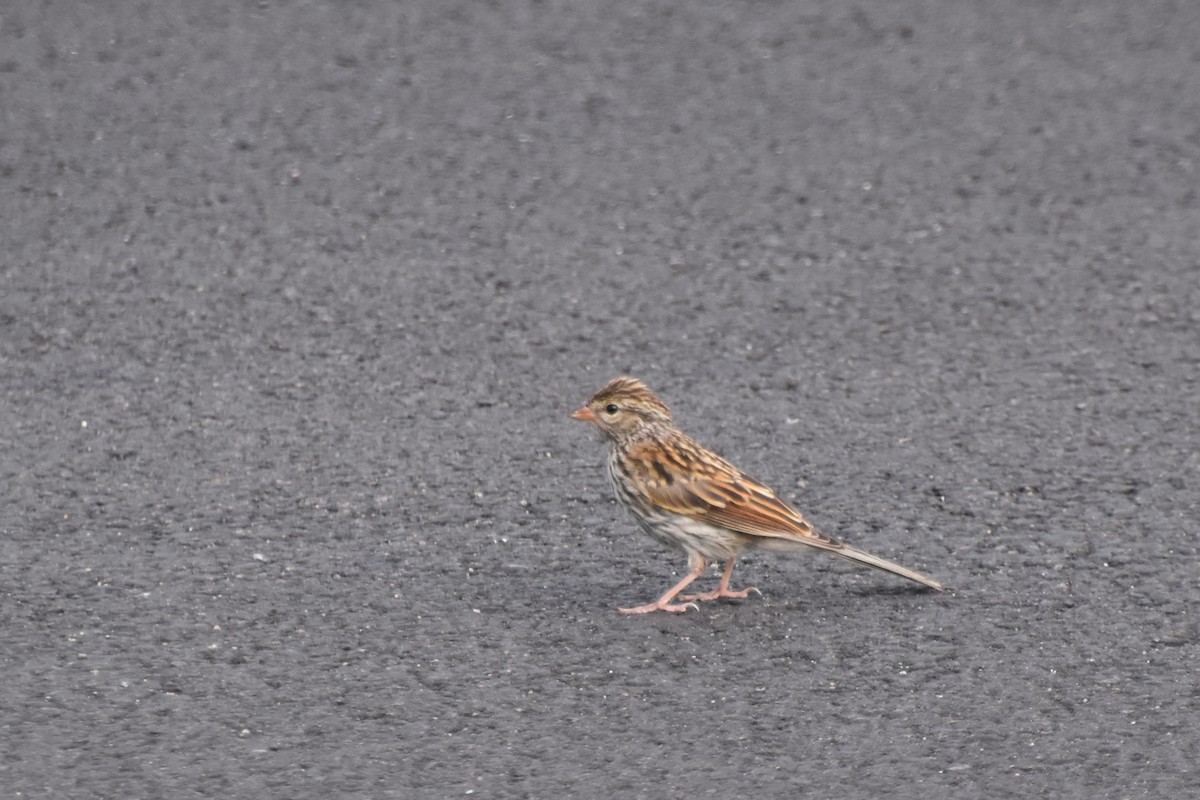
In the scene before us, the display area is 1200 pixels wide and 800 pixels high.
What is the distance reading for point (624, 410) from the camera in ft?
22.3

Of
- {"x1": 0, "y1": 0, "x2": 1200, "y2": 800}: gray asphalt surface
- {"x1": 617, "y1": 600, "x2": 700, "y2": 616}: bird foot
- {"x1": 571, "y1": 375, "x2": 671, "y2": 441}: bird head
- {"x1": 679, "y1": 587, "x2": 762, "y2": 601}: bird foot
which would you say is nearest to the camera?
{"x1": 0, "y1": 0, "x2": 1200, "y2": 800}: gray asphalt surface

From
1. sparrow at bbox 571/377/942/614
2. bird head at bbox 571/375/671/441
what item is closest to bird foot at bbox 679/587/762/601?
sparrow at bbox 571/377/942/614

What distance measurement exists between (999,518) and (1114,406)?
1.25 metres

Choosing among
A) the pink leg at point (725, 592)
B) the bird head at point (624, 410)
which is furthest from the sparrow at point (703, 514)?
the bird head at point (624, 410)

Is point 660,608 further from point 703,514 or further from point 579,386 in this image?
point 579,386

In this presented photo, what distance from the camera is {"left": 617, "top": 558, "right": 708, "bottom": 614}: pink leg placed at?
6.25 meters

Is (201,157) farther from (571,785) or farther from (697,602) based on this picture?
(571,785)

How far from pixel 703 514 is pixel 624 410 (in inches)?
25.0

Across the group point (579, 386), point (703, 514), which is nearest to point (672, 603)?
point (703, 514)

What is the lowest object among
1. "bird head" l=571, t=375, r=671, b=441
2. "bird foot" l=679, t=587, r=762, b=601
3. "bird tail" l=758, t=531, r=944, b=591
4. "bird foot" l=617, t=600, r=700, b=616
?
"bird foot" l=617, t=600, r=700, b=616

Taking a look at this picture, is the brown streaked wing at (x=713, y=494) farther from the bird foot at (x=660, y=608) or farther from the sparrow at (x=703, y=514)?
the bird foot at (x=660, y=608)

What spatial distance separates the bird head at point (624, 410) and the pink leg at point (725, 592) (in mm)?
614

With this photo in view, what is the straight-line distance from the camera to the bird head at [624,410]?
678cm

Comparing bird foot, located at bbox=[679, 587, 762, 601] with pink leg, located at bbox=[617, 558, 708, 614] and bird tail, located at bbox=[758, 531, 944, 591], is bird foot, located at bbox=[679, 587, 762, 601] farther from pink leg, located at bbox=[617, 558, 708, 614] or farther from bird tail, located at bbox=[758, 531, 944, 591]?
bird tail, located at bbox=[758, 531, 944, 591]
